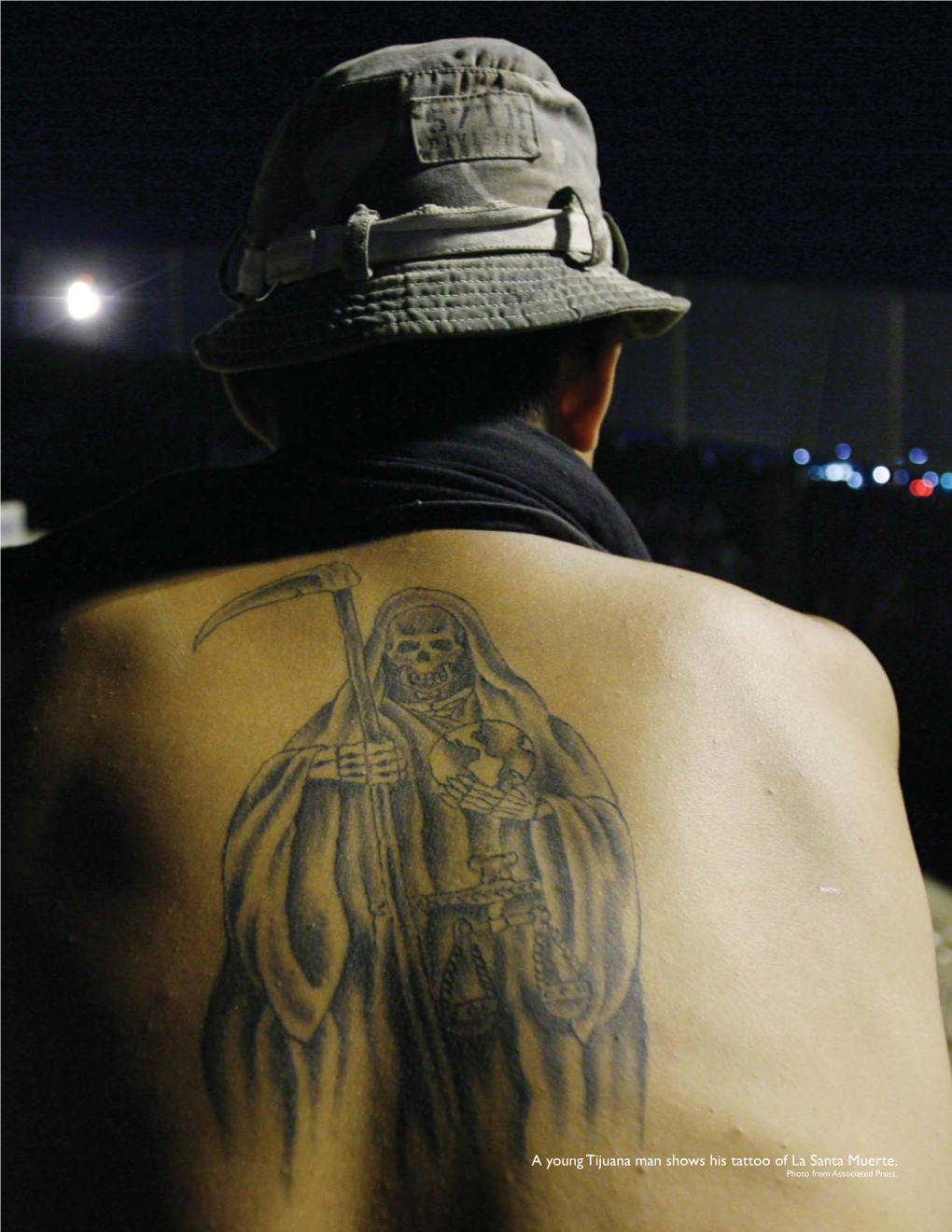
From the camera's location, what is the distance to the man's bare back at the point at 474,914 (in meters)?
1.02

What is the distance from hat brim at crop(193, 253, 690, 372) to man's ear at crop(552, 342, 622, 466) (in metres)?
0.07

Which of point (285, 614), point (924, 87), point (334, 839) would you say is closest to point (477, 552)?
point (285, 614)

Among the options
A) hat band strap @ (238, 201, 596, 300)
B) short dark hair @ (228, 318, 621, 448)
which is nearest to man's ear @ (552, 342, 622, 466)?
short dark hair @ (228, 318, 621, 448)

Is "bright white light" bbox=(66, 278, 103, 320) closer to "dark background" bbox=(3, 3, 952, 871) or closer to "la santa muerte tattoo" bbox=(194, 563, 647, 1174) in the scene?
"dark background" bbox=(3, 3, 952, 871)

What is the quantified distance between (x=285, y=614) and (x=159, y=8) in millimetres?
2121

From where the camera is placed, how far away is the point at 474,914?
3.51 feet

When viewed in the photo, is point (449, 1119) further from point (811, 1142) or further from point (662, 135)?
point (662, 135)

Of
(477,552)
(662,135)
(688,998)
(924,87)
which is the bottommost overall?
(688,998)

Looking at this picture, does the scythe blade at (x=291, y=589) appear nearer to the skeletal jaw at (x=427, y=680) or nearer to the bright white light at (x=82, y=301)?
the skeletal jaw at (x=427, y=680)

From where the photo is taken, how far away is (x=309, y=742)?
114 centimetres

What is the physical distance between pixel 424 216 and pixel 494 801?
84 centimetres

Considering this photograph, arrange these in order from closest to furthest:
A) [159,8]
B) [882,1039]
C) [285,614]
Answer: [882,1039] < [285,614] < [159,8]

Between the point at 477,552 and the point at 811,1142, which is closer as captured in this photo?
the point at 811,1142

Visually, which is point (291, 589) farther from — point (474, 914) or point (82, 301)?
point (82, 301)
